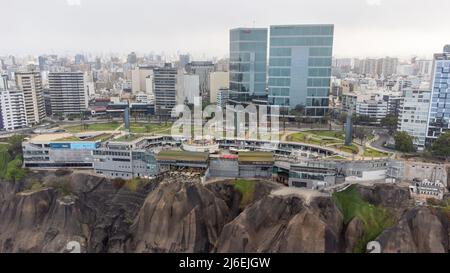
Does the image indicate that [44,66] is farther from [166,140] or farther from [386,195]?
[386,195]

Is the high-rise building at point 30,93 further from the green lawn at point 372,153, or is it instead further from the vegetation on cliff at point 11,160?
the green lawn at point 372,153

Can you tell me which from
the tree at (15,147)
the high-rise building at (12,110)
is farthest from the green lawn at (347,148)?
the high-rise building at (12,110)

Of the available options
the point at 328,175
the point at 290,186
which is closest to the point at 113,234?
the point at 290,186

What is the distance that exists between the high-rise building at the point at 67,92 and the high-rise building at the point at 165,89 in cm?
362

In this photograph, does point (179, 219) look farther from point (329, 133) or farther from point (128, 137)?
point (329, 133)

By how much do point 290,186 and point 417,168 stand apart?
3.00m

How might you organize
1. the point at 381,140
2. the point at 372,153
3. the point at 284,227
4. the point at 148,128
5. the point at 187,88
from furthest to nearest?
1. the point at 187,88
2. the point at 148,128
3. the point at 381,140
4. the point at 372,153
5. the point at 284,227

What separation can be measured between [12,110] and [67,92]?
3.03m

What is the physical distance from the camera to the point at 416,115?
1065 centimetres

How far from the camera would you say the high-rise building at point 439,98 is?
1013cm

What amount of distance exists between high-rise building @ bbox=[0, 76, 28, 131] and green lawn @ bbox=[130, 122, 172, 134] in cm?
483

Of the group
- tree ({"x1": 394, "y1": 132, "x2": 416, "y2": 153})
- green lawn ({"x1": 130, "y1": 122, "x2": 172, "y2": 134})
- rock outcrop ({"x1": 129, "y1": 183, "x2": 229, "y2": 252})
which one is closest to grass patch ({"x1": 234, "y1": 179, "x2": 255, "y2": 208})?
rock outcrop ({"x1": 129, "y1": 183, "x2": 229, "y2": 252})

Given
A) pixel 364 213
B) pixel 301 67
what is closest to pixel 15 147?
pixel 364 213
